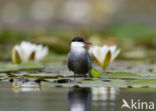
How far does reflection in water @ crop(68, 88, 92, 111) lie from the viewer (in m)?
3.67

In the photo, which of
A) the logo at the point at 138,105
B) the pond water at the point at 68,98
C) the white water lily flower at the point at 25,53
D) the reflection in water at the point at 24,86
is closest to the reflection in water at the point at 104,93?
the pond water at the point at 68,98

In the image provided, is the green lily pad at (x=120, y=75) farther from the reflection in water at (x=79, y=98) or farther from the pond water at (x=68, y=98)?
the reflection in water at (x=79, y=98)

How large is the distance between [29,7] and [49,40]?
13130 mm

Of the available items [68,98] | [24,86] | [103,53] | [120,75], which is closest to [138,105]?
[68,98]

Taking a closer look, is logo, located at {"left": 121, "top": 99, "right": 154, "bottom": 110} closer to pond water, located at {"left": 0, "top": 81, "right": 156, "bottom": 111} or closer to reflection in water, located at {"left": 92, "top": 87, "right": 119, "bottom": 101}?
pond water, located at {"left": 0, "top": 81, "right": 156, "bottom": 111}

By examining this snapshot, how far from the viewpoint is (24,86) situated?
4.95m

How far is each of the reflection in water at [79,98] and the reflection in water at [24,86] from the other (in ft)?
1.27

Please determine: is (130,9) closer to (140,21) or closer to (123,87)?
(140,21)

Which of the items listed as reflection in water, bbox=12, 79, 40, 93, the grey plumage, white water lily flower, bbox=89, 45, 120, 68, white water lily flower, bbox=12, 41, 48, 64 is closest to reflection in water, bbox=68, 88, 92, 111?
reflection in water, bbox=12, 79, 40, 93

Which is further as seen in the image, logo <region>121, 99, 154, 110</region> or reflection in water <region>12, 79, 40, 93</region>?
reflection in water <region>12, 79, 40, 93</region>

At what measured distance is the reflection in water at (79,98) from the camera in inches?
144

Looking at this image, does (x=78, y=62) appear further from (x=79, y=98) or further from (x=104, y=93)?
(x=79, y=98)

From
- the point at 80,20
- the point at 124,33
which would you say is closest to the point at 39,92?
the point at 124,33

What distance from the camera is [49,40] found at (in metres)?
9.39
